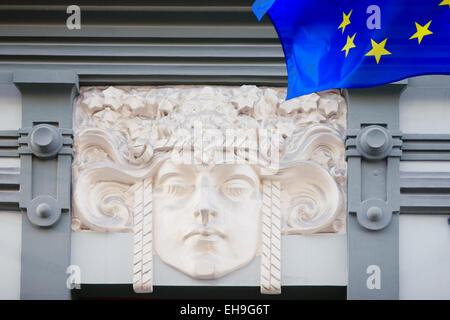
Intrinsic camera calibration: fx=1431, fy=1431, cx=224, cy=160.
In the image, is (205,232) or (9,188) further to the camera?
(9,188)

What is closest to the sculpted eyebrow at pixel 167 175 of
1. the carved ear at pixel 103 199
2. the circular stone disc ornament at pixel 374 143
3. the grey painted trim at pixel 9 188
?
the carved ear at pixel 103 199

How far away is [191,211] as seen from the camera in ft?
44.2

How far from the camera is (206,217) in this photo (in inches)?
527

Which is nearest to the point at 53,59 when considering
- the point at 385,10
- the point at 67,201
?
the point at 67,201

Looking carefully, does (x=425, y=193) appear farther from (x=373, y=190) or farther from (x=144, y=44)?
(x=144, y=44)

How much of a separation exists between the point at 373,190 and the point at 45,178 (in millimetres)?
3114

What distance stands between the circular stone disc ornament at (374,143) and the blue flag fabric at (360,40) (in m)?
1.41

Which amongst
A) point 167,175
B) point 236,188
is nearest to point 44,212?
point 167,175

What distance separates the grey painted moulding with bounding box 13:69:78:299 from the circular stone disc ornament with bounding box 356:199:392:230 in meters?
2.77

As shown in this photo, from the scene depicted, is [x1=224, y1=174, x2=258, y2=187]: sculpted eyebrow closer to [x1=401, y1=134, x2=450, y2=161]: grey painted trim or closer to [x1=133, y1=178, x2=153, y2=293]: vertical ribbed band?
[x1=133, y1=178, x2=153, y2=293]: vertical ribbed band

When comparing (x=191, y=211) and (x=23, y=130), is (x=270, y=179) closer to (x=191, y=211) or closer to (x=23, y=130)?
(x=191, y=211)

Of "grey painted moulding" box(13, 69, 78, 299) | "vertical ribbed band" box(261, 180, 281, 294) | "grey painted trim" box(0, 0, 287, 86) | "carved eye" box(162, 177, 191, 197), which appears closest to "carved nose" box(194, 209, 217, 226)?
"carved eye" box(162, 177, 191, 197)

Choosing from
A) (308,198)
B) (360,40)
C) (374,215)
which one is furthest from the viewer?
(308,198)
